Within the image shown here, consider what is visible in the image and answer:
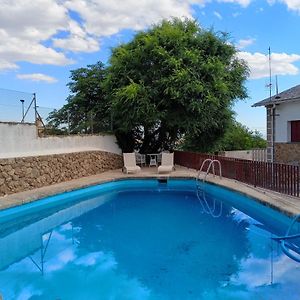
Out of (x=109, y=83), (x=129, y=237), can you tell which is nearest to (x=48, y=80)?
(x=109, y=83)

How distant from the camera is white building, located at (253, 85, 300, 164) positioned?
14352 mm

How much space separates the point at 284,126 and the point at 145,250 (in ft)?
32.5

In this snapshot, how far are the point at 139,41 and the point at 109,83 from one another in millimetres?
2515

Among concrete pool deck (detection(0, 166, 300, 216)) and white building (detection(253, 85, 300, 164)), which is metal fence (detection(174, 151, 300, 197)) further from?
white building (detection(253, 85, 300, 164))

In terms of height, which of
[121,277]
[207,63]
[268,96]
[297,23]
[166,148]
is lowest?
[121,277]

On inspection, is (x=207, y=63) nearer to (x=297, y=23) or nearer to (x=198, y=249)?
(x=297, y=23)

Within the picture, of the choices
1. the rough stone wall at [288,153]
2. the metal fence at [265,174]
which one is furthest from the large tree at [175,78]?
the rough stone wall at [288,153]

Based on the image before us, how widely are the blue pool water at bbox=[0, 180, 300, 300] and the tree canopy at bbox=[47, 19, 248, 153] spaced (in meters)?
5.93

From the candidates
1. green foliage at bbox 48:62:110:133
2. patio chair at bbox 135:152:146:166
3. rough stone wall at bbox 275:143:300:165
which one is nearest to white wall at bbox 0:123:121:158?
green foliage at bbox 48:62:110:133

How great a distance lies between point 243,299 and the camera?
16.2 feet

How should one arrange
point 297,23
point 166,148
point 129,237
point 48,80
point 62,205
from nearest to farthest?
point 129,237 < point 62,205 < point 297,23 < point 166,148 < point 48,80

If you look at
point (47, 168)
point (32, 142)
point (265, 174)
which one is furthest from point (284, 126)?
point (32, 142)

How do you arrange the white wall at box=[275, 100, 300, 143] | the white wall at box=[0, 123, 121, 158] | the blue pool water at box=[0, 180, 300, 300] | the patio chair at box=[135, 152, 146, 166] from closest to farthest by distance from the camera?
1. the blue pool water at box=[0, 180, 300, 300]
2. the white wall at box=[0, 123, 121, 158]
3. the white wall at box=[275, 100, 300, 143]
4. the patio chair at box=[135, 152, 146, 166]

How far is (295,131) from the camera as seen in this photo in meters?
14.6
